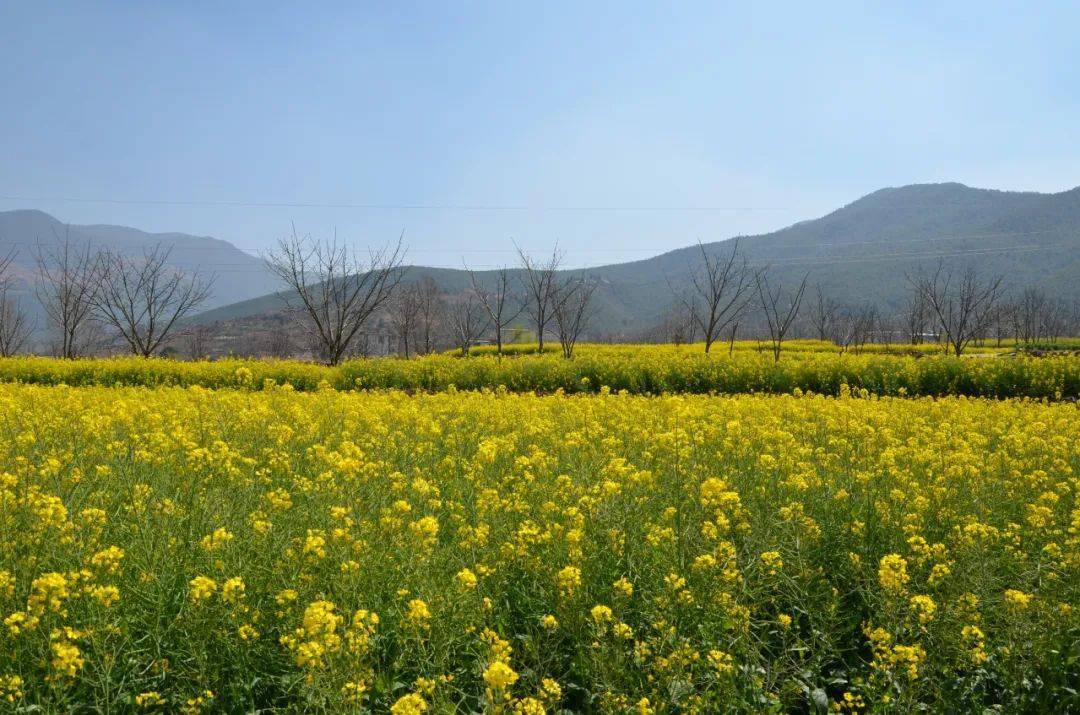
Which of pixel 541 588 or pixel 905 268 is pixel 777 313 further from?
pixel 905 268

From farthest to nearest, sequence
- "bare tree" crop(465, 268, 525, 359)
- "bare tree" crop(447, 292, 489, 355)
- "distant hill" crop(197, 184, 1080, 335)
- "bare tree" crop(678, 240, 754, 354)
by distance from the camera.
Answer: "distant hill" crop(197, 184, 1080, 335), "bare tree" crop(447, 292, 489, 355), "bare tree" crop(465, 268, 525, 359), "bare tree" crop(678, 240, 754, 354)

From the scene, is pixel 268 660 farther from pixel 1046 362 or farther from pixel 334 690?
pixel 1046 362

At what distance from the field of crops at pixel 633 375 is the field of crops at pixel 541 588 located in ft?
32.6

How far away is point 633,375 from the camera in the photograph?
16.0 meters

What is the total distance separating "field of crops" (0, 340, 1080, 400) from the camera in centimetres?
1486

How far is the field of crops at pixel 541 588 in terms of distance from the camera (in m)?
2.78

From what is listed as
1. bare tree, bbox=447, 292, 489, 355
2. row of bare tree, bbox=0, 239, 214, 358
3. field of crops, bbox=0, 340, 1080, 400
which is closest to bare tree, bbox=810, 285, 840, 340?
bare tree, bbox=447, 292, 489, 355

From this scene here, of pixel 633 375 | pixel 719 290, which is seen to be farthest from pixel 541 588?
pixel 719 290

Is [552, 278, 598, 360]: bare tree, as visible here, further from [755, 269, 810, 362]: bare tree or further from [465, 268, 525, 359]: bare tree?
[755, 269, 810, 362]: bare tree

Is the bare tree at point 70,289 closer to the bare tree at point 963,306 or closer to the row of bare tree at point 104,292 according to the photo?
the row of bare tree at point 104,292

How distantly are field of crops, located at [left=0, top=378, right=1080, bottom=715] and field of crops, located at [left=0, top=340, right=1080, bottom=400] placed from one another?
9951 mm

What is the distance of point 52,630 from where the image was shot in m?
2.77

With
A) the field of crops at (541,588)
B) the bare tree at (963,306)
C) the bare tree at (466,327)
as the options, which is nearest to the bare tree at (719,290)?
the bare tree at (963,306)

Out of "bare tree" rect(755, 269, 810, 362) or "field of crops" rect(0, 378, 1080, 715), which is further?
"bare tree" rect(755, 269, 810, 362)
